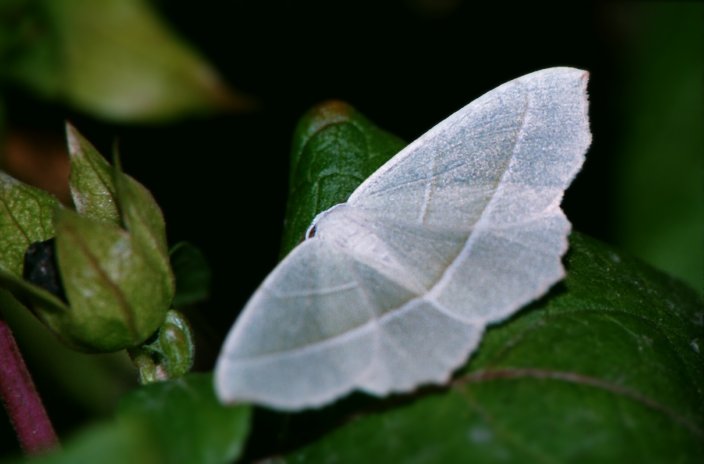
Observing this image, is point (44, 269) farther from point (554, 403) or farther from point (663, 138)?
point (663, 138)

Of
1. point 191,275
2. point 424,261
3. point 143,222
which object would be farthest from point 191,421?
point 191,275

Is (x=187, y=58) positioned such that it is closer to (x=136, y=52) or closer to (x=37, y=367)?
(x=136, y=52)

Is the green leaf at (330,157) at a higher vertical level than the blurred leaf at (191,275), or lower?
higher

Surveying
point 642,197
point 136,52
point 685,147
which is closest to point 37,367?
point 136,52

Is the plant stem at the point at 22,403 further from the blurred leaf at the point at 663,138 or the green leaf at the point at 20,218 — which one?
the blurred leaf at the point at 663,138

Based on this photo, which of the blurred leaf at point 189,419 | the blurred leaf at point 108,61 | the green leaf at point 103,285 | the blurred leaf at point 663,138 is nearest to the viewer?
the blurred leaf at point 189,419

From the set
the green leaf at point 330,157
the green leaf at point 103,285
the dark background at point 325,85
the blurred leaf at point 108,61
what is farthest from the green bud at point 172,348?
the blurred leaf at point 108,61
